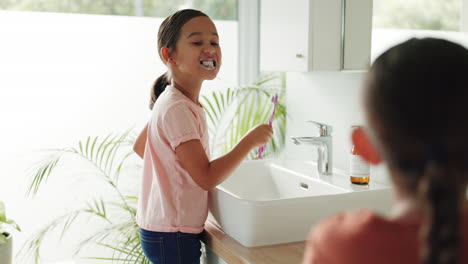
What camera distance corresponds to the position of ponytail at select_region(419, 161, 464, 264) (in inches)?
23.0

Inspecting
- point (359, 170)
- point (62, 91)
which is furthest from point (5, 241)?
point (359, 170)

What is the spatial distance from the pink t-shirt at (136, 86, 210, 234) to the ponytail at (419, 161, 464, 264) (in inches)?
35.5

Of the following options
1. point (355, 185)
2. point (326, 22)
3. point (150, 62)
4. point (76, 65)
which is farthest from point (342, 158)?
point (76, 65)

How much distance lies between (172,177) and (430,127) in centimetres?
99

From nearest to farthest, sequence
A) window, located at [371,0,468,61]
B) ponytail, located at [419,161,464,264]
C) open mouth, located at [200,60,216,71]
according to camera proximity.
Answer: ponytail, located at [419,161,464,264], window, located at [371,0,468,61], open mouth, located at [200,60,216,71]

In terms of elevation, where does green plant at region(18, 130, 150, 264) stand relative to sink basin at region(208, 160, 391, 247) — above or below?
below

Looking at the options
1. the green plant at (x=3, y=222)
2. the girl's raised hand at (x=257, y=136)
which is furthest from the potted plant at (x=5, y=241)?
the girl's raised hand at (x=257, y=136)

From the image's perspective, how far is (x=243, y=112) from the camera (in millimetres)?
2631

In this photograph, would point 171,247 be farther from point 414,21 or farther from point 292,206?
point 414,21

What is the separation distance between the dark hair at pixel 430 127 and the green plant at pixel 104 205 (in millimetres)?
1779

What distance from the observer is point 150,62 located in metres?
2.50

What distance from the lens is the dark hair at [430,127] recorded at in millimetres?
595

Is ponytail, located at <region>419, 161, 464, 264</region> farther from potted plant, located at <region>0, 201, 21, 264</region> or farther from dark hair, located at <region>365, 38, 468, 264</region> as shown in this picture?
potted plant, located at <region>0, 201, 21, 264</region>

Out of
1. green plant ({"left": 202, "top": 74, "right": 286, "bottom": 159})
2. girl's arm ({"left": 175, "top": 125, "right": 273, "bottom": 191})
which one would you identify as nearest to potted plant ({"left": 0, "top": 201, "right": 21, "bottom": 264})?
green plant ({"left": 202, "top": 74, "right": 286, "bottom": 159})
